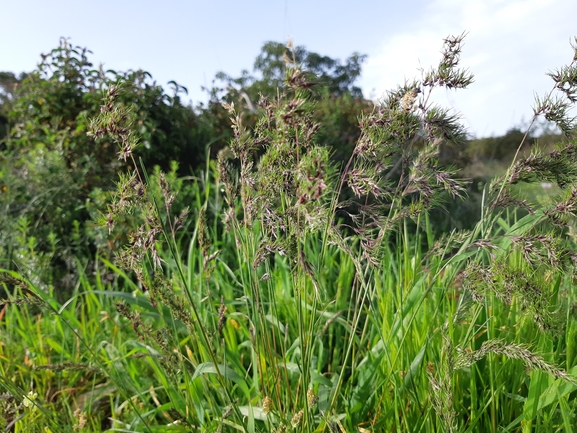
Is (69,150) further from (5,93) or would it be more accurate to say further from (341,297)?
(5,93)

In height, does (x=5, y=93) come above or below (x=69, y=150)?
above

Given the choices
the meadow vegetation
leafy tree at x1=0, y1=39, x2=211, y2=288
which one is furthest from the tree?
the meadow vegetation

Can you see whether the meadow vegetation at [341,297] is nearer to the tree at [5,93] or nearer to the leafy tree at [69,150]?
the leafy tree at [69,150]

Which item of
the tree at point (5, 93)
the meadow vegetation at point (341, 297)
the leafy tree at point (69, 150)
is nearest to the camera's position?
the meadow vegetation at point (341, 297)

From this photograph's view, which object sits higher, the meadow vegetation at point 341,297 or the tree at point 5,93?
the tree at point 5,93

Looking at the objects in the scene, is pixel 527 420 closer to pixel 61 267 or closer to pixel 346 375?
pixel 346 375

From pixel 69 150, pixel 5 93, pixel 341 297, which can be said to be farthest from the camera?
pixel 5 93

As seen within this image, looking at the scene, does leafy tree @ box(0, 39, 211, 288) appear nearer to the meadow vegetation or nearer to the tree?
the meadow vegetation

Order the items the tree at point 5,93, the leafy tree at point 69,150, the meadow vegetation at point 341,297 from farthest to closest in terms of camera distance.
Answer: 1. the tree at point 5,93
2. the leafy tree at point 69,150
3. the meadow vegetation at point 341,297

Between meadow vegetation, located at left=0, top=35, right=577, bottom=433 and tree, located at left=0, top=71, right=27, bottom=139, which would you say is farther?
tree, located at left=0, top=71, right=27, bottom=139

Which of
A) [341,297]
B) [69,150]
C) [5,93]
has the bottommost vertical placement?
[341,297]

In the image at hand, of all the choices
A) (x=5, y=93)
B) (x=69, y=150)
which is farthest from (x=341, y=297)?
(x=5, y=93)

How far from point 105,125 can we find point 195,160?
13.6 feet

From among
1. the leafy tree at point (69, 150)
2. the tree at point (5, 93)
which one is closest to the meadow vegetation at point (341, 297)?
the leafy tree at point (69, 150)
